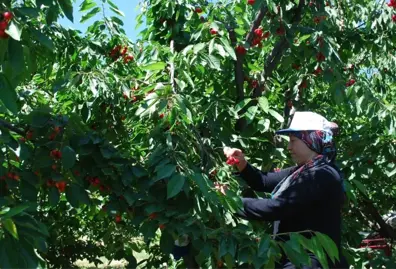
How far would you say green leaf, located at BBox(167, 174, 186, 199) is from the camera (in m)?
2.06

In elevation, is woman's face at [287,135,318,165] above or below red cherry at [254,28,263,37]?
below

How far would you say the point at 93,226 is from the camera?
14.6ft

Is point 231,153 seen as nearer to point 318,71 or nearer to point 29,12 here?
point 318,71

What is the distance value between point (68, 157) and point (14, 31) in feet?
2.49

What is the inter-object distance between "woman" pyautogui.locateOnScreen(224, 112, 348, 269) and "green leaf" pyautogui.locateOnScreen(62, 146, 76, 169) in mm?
657

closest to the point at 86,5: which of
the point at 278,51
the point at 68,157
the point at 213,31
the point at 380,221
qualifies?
the point at 213,31

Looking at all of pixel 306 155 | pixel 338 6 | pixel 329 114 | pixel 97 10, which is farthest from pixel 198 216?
pixel 338 6

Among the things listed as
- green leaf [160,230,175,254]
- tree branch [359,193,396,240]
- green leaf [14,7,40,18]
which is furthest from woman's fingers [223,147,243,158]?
tree branch [359,193,396,240]

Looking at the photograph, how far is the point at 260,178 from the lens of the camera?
2830 mm

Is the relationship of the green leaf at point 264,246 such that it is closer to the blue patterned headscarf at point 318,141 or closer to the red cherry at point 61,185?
the blue patterned headscarf at point 318,141

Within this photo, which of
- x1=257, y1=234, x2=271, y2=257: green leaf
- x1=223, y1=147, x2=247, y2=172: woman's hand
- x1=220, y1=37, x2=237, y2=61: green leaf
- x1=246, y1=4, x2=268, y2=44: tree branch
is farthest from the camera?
x1=246, y1=4, x2=268, y2=44: tree branch

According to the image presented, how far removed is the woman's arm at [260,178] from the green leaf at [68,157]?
2.83ft

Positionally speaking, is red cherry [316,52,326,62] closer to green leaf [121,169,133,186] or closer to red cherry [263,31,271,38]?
red cherry [263,31,271,38]

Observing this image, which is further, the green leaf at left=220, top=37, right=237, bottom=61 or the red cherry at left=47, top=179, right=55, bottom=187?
the green leaf at left=220, top=37, right=237, bottom=61
